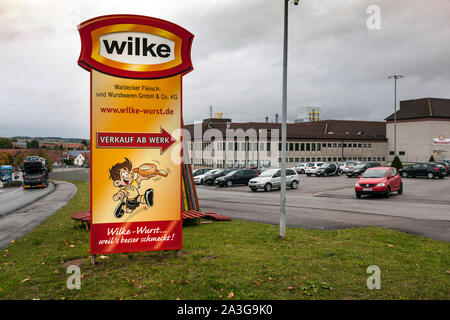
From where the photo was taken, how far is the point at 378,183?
21047 mm

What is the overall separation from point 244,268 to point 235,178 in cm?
2821

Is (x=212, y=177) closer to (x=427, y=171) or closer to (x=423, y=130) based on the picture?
(x=427, y=171)

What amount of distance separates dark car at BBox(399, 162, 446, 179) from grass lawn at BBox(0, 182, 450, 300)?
29.7 metres

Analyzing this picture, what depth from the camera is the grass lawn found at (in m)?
5.61

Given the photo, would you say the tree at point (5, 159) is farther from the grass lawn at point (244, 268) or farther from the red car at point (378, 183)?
the grass lawn at point (244, 268)

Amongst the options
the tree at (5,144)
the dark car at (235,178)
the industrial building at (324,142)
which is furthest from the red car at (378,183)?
the tree at (5,144)

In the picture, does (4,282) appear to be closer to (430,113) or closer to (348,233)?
(348,233)

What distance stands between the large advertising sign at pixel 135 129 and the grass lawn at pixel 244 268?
74cm

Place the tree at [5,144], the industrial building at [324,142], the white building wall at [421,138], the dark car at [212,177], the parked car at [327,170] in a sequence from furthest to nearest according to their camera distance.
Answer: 1. the tree at [5,144]
2. the white building wall at [421,138]
3. the industrial building at [324,142]
4. the parked car at [327,170]
5. the dark car at [212,177]

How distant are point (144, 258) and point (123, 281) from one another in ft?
5.02

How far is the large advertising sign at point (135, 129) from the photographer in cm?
706

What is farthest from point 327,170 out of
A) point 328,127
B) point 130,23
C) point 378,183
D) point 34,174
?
point 328,127

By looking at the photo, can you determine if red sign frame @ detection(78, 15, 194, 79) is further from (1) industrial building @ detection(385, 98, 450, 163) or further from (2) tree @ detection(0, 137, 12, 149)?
(2) tree @ detection(0, 137, 12, 149)

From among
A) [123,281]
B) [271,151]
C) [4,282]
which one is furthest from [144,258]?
[271,151]
